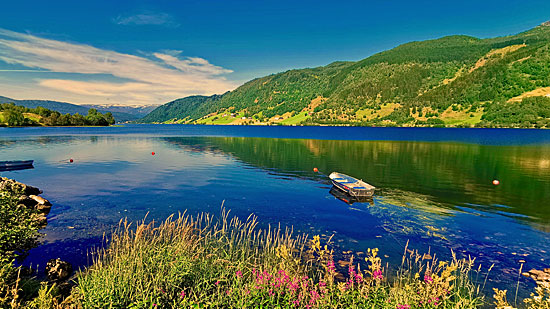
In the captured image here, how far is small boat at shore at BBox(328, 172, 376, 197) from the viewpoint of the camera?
40.5 metres

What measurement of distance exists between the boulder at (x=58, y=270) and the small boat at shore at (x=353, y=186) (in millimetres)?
35024

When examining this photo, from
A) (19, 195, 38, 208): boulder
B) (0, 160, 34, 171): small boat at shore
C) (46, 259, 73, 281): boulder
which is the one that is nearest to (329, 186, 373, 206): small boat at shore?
(46, 259, 73, 281): boulder

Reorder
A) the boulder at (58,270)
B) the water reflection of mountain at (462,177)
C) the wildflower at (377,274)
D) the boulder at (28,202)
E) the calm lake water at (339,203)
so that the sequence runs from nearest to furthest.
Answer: the wildflower at (377,274) < the boulder at (58,270) < the calm lake water at (339,203) < the boulder at (28,202) < the water reflection of mountain at (462,177)

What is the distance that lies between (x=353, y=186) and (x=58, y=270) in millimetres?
36943

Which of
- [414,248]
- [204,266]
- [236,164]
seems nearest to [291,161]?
[236,164]

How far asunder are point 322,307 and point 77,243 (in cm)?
2432

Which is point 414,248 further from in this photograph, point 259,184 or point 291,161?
point 291,161

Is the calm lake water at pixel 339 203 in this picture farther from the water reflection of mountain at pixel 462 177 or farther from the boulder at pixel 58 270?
the boulder at pixel 58 270

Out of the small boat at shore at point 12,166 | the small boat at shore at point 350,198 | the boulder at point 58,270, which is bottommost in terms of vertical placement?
the small boat at shore at point 350,198

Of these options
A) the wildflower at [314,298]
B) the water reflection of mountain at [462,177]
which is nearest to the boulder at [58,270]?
the wildflower at [314,298]

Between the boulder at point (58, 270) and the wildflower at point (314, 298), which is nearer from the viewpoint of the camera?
the wildflower at point (314, 298)

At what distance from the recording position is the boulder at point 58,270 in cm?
1822

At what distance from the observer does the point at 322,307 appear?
1172cm

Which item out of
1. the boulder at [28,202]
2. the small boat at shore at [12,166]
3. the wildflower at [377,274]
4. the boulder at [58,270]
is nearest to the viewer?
the wildflower at [377,274]
